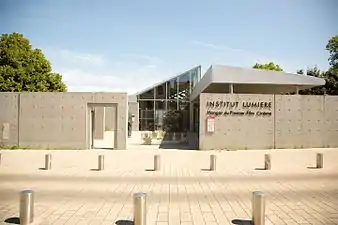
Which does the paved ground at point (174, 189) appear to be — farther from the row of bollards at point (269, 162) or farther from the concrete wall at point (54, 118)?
the concrete wall at point (54, 118)

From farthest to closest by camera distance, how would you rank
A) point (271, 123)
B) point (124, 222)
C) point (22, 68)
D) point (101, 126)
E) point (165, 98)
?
point (165, 98)
point (101, 126)
point (22, 68)
point (271, 123)
point (124, 222)

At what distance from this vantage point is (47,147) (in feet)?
66.6

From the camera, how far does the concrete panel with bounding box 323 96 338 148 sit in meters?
20.6

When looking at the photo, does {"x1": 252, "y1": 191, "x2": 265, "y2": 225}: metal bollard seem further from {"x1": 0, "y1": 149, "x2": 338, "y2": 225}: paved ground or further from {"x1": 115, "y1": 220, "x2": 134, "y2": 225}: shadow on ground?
{"x1": 115, "y1": 220, "x2": 134, "y2": 225}: shadow on ground

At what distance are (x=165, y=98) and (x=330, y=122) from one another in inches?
812

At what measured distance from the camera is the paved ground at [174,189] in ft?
22.0

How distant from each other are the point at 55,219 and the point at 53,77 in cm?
3079

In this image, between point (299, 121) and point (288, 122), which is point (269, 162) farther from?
point (299, 121)

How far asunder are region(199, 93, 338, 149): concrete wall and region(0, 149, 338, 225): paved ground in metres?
4.06

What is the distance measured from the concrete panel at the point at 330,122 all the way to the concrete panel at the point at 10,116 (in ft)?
60.3

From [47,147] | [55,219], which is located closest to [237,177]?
[55,219]

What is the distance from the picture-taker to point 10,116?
804 inches

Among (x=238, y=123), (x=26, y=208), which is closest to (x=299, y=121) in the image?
(x=238, y=123)

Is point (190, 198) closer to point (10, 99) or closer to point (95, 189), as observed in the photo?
point (95, 189)
